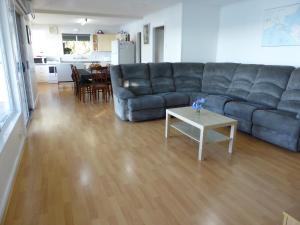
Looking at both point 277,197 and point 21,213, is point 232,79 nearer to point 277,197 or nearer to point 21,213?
point 277,197

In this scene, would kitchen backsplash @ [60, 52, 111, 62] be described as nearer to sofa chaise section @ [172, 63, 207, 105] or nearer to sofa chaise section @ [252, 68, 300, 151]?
sofa chaise section @ [172, 63, 207, 105]

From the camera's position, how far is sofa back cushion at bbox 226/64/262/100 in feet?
13.4

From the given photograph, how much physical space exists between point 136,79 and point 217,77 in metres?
1.72

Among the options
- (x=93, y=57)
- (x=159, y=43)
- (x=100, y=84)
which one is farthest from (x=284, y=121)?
(x=93, y=57)

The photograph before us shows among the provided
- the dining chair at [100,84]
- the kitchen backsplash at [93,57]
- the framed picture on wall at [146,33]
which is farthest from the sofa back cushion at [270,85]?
the kitchen backsplash at [93,57]

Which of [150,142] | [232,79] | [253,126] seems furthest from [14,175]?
[232,79]

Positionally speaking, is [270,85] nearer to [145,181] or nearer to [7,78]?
[145,181]

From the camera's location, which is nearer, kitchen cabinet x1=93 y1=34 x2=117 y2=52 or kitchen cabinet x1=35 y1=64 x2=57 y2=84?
kitchen cabinet x1=35 y1=64 x2=57 y2=84

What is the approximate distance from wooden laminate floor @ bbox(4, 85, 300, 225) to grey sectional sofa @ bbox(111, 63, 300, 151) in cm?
34

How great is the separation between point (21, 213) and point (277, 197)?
2.24 metres

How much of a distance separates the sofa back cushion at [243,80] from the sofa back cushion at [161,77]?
1.24 metres

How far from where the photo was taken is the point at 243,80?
422 centimetres

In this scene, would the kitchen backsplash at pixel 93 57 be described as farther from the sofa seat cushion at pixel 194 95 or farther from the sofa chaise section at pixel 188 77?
the sofa seat cushion at pixel 194 95

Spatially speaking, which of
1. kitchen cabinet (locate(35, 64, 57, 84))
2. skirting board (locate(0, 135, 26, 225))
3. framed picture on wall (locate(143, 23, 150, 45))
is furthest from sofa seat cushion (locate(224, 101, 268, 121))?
kitchen cabinet (locate(35, 64, 57, 84))
